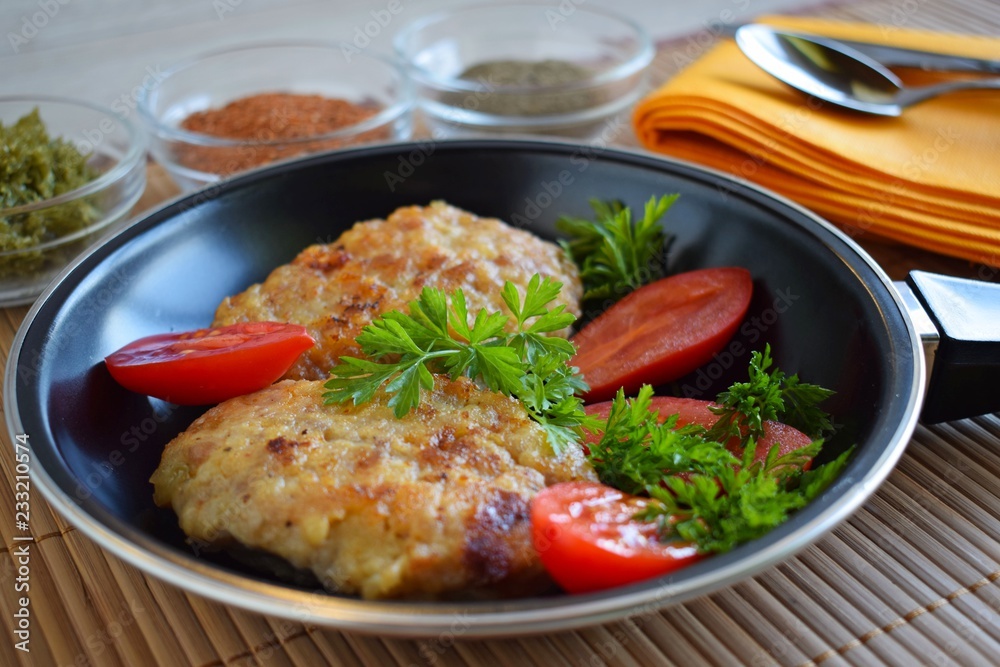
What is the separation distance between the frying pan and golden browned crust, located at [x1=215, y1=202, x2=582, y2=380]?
0.78ft

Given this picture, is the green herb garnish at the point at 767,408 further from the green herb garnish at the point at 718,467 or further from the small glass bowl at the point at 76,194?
the small glass bowl at the point at 76,194

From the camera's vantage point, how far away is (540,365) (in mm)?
2127

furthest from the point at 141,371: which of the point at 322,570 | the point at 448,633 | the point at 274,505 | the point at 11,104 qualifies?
the point at 11,104

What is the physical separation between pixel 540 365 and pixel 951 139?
1885mm

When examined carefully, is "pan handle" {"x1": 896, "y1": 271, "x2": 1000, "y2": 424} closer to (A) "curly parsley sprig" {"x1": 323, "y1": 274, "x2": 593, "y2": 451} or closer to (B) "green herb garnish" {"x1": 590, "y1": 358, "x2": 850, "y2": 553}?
(B) "green herb garnish" {"x1": 590, "y1": 358, "x2": 850, "y2": 553}

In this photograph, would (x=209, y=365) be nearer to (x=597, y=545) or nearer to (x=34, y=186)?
(x=597, y=545)

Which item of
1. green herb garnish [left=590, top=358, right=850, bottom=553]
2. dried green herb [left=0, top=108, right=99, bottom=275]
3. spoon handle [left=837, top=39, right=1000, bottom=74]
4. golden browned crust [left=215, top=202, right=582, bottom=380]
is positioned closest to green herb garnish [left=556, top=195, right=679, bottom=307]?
golden browned crust [left=215, top=202, right=582, bottom=380]

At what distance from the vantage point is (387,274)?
8.12 ft

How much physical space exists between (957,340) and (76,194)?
2.59 meters

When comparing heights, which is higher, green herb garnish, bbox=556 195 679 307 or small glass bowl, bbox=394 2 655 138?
small glass bowl, bbox=394 2 655 138

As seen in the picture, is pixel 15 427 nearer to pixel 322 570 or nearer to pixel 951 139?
pixel 322 570

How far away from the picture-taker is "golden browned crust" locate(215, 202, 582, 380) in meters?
2.32

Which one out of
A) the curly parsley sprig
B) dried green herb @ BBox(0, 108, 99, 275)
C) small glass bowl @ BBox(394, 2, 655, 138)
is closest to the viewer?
the curly parsley sprig

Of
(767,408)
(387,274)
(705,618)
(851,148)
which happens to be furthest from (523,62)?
(705,618)
